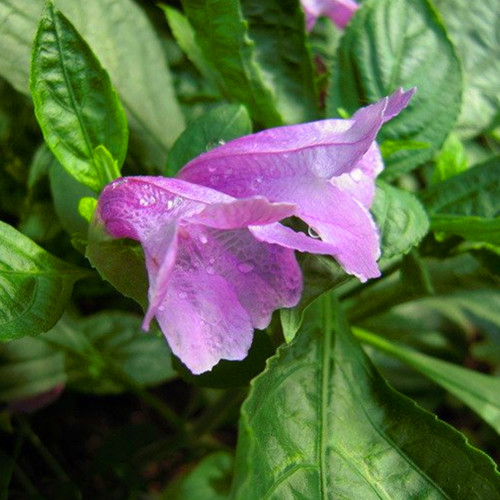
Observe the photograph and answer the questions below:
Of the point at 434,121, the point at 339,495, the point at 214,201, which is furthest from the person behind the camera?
the point at 434,121

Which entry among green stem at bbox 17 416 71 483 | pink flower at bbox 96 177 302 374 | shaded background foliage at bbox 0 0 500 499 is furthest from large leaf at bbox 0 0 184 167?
green stem at bbox 17 416 71 483

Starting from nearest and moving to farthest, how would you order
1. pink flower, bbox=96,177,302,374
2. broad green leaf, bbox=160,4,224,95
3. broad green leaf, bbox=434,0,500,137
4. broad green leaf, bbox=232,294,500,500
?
pink flower, bbox=96,177,302,374, broad green leaf, bbox=232,294,500,500, broad green leaf, bbox=160,4,224,95, broad green leaf, bbox=434,0,500,137

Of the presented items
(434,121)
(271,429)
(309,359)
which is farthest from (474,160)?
(271,429)

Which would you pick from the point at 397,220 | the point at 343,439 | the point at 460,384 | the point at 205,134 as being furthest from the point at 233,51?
the point at 460,384

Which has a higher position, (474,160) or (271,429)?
(271,429)

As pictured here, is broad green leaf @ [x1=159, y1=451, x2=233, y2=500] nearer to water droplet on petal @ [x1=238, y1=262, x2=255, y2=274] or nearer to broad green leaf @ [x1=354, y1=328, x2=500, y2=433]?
broad green leaf @ [x1=354, y1=328, x2=500, y2=433]

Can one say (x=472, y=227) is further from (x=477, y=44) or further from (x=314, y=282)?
(x=477, y=44)

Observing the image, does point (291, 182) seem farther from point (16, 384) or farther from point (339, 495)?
point (16, 384)
